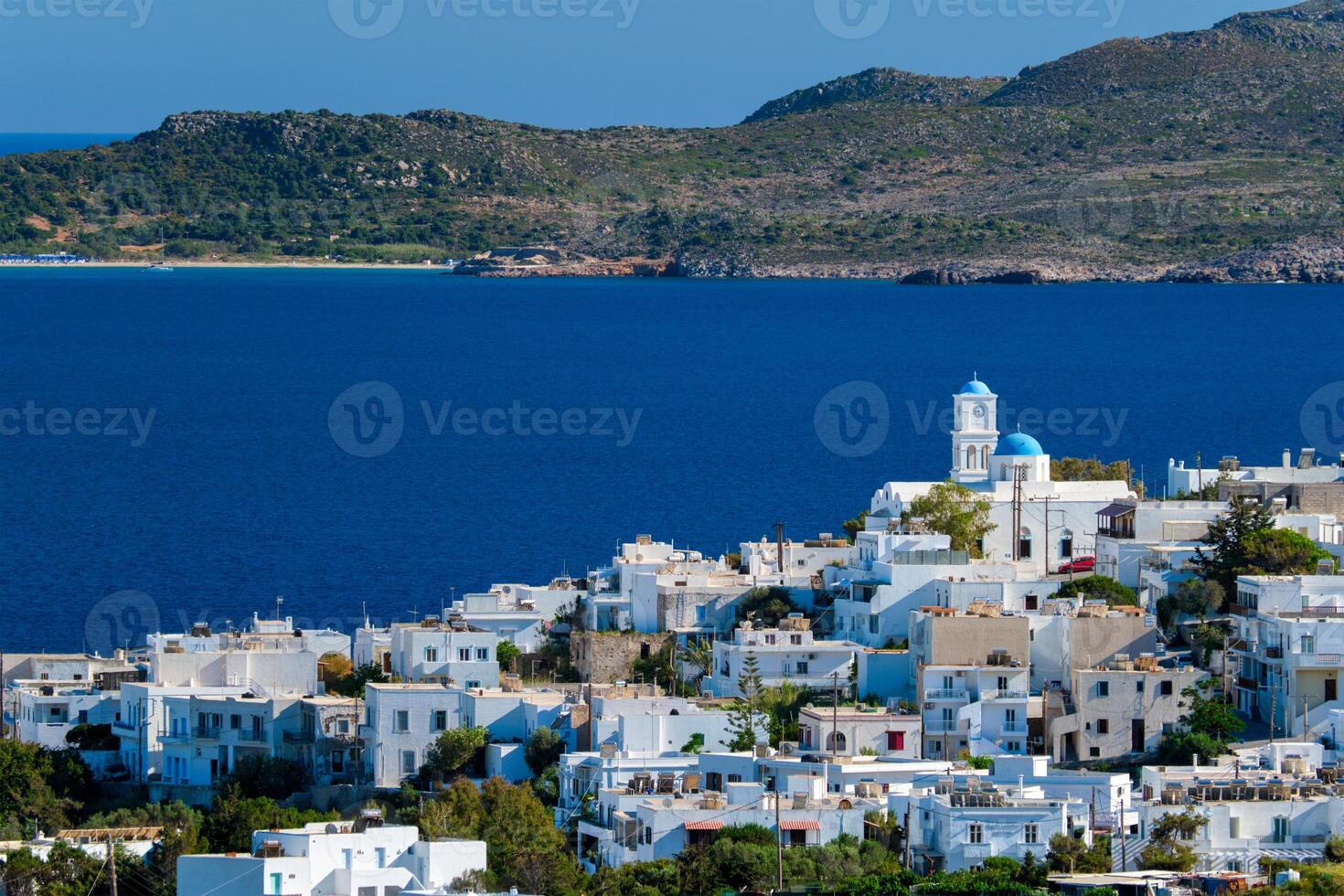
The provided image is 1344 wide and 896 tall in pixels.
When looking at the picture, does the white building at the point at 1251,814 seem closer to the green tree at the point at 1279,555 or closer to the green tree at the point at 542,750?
the green tree at the point at 542,750

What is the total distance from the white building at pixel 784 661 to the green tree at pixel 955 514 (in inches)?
217

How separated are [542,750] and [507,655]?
576 centimetres

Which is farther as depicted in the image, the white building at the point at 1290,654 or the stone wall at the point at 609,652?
the stone wall at the point at 609,652

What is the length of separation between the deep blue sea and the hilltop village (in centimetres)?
1329

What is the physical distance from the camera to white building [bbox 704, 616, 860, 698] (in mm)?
42000

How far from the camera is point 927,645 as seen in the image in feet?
135

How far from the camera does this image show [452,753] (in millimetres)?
39656

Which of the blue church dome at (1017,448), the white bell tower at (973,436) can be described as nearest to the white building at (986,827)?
the blue church dome at (1017,448)

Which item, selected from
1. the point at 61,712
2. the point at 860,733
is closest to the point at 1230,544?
the point at 860,733

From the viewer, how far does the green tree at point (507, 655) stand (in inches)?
1764

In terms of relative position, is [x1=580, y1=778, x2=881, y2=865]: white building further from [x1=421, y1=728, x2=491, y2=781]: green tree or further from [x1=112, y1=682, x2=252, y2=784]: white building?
[x1=112, y1=682, x2=252, y2=784]: white building

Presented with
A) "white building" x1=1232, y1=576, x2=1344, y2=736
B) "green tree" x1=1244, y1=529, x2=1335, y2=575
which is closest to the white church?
"green tree" x1=1244, y1=529, x2=1335, y2=575

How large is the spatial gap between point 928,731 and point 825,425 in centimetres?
6463

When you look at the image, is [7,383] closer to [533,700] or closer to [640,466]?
A: [640,466]
